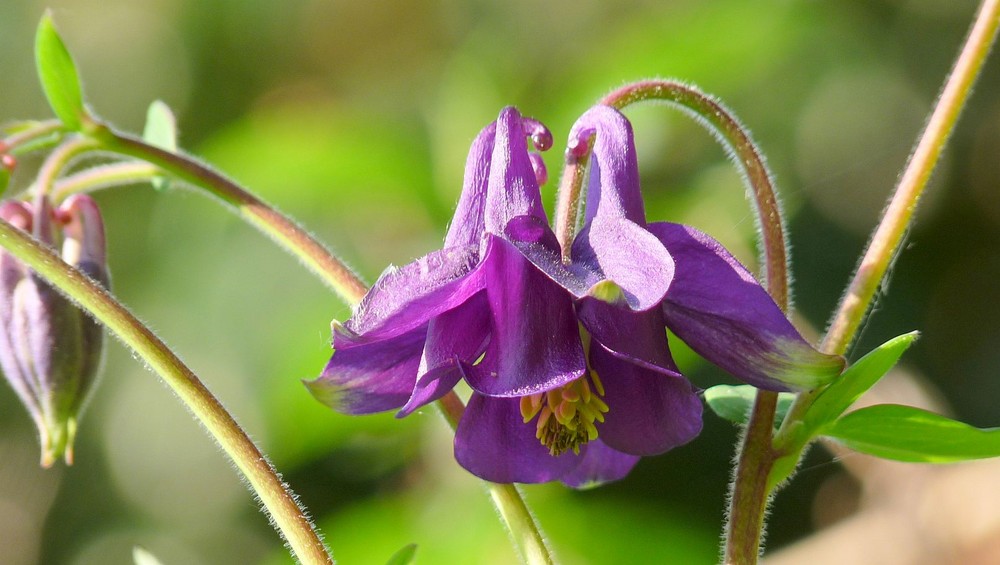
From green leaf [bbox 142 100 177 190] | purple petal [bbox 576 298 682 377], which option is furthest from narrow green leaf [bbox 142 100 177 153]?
purple petal [bbox 576 298 682 377]

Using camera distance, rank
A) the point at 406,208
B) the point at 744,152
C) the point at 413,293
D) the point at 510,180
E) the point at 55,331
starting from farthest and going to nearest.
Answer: the point at 406,208, the point at 55,331, the point at 744,152, the point at 510,180, the point at 413,293

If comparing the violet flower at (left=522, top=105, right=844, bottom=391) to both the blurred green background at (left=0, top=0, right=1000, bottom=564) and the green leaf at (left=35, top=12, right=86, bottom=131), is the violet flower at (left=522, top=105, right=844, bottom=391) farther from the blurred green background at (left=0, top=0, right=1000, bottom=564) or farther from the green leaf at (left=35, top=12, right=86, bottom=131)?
the blurred green background at (left=0, top=0, right=1000, bottom=564)

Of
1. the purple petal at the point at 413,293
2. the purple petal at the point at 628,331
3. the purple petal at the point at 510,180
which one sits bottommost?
the purple petal at the point at 628,331

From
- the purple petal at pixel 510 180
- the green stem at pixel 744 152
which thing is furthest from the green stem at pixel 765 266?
the purple petal at pixel 510 180

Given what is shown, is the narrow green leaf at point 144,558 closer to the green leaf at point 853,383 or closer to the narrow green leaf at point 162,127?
the narrow green leaf at point 162,127

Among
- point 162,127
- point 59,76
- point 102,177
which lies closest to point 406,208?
point 162,127

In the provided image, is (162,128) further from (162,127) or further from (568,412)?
(568,412)
